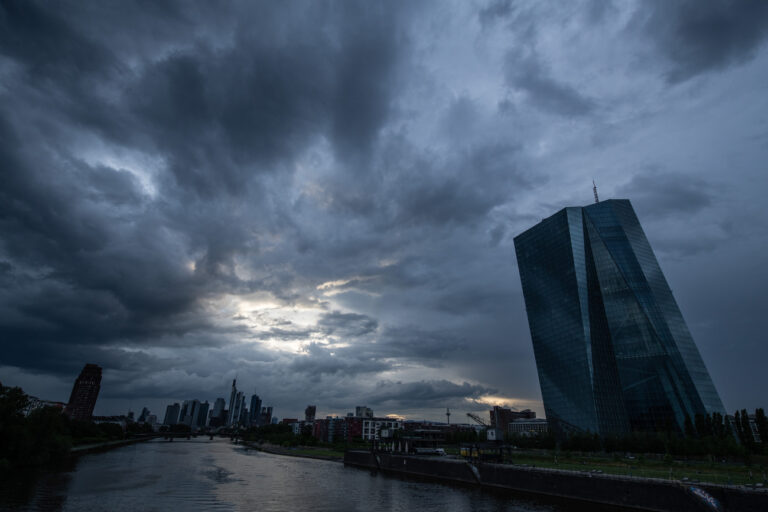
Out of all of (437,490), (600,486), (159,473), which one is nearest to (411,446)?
(437,490)

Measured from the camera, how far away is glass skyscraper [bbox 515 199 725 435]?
496 feet

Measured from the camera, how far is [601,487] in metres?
60.4

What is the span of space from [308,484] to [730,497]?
233 feet

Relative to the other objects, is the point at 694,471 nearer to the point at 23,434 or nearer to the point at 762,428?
the point at 762,428

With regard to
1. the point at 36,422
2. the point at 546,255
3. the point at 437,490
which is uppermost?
the point at 546,255

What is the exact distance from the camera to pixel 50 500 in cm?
5516

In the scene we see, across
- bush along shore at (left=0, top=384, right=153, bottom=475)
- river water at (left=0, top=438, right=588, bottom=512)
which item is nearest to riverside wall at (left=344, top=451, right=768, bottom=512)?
river water at (left=0, top=438, right=588, bottom=512)

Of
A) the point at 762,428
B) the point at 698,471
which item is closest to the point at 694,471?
the point at 698,471

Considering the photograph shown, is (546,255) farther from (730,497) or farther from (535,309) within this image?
(730,497)

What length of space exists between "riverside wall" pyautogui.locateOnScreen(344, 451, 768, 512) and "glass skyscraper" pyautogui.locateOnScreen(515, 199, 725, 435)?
88.5 m

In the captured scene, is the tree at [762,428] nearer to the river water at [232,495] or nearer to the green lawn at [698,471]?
the green lawn at [698,471]

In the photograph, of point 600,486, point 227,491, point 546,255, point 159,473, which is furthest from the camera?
point 546,255

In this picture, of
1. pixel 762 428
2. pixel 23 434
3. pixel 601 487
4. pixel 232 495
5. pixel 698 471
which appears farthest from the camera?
pixel 762 428

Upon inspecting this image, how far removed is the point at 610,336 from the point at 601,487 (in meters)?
121
